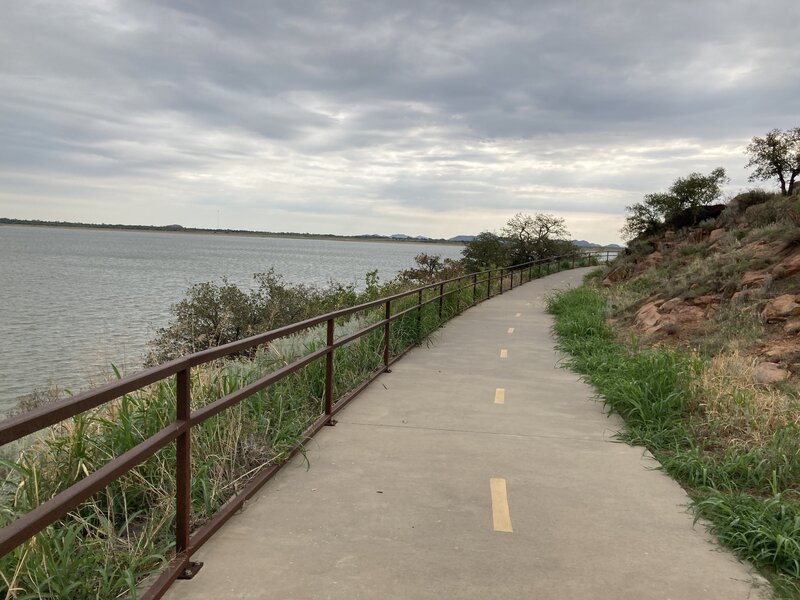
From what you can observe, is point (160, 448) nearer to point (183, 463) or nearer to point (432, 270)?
point (183, 463)

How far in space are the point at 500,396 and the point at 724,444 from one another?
9.49ft

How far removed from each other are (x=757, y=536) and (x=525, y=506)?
1.46 meters

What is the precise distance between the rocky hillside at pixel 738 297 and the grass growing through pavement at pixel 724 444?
4.37 ft

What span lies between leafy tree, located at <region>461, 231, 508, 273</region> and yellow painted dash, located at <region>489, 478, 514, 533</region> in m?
30.4

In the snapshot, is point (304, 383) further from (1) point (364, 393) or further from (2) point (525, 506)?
(2) point (525, 506)

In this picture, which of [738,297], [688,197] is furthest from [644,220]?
[738,297]

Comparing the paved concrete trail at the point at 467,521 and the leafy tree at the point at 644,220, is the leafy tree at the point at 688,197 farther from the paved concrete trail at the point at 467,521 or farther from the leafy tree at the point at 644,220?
the paved concrete trail at the point at 467,521

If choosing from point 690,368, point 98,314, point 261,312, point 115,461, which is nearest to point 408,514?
point 115,461

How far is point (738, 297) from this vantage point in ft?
39.6

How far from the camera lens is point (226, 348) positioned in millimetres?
4160

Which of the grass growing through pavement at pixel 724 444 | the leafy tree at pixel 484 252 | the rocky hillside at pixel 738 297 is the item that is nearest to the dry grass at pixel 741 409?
the grass growing through pavement at pixel 724 444

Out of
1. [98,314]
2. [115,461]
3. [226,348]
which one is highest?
[226,348]

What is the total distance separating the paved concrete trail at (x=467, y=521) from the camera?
341cm

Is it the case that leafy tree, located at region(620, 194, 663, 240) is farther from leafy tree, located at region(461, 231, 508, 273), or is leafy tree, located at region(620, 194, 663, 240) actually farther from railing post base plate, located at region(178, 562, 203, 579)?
railing post base plate, located at region(178, 562, 203, 579)
